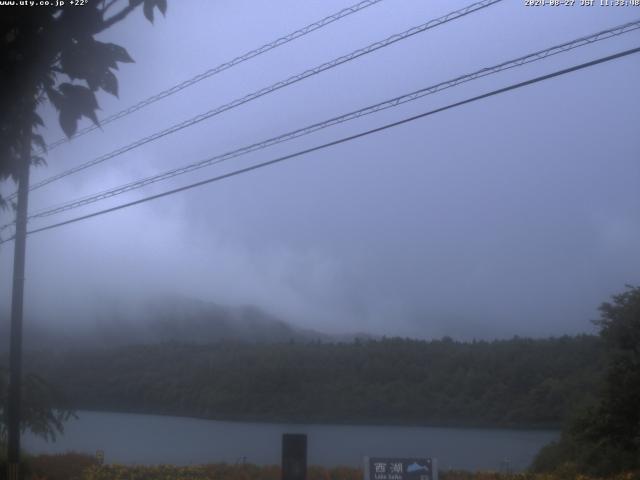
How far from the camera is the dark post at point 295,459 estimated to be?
10555mm

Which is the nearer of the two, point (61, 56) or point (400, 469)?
point (61, 56)

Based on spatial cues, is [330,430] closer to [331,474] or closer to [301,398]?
[301,398]

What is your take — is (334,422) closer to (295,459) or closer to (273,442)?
(273,442)

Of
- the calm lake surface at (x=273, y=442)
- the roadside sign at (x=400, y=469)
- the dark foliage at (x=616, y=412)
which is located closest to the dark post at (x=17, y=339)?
the roadside sign at (x=400, y=469)

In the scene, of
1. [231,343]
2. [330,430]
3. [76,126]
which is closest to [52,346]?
[231,343]

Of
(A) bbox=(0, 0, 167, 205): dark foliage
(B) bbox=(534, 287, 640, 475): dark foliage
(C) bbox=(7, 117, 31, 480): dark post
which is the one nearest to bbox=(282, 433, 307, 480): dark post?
(C) bbox=(7, 117, 31, 480): dark post

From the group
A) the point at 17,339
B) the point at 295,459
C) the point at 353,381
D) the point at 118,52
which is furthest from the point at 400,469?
the point at 353,381

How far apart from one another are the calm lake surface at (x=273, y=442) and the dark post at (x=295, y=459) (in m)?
8.72

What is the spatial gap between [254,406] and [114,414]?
156 inches

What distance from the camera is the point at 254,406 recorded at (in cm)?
2302

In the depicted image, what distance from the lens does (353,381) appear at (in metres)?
22.3

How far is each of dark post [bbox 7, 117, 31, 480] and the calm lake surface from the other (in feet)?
21.3

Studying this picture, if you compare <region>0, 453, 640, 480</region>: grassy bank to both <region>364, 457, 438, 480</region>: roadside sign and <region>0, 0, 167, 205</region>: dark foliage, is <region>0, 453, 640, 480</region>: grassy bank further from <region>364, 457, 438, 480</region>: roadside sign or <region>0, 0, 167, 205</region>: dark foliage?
<region>0, 0, 167, 205</region>: dark foliage

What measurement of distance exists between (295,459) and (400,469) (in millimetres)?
1480
